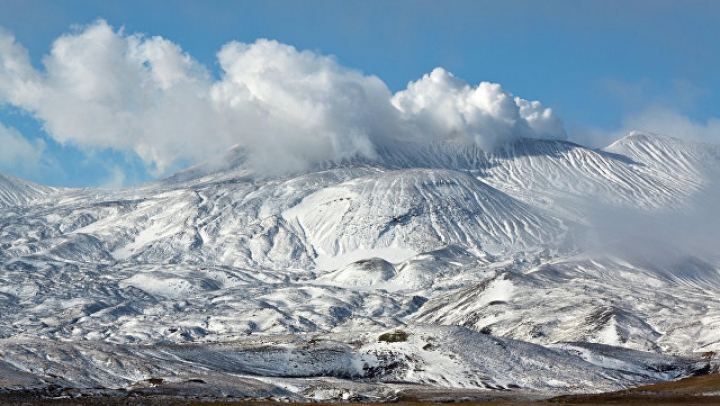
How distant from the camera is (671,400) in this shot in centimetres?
10931

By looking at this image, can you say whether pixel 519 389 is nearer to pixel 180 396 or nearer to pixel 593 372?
pixel 593 372

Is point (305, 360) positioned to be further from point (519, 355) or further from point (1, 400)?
point (1, 400)

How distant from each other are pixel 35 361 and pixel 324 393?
52.4m

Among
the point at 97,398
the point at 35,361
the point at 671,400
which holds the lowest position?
the point at 671,400

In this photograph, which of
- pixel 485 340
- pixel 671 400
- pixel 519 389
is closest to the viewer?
pixel 671 400

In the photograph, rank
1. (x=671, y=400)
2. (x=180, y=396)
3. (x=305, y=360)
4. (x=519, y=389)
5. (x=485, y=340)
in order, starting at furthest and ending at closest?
(x=485, y=340)
(x=305, y=360)
(x=519, y=389)
(x=180, y=396)
(x=671, y=400)

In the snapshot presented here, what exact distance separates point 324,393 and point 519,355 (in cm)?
6143

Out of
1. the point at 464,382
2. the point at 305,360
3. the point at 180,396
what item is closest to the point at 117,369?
the point at 180,396

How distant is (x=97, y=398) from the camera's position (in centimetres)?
11581

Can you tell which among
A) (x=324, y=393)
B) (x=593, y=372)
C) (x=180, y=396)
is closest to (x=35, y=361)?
(x=180, y=396)

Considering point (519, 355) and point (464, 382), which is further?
point (519, 355)

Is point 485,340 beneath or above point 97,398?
above

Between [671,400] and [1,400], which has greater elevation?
[1,400]

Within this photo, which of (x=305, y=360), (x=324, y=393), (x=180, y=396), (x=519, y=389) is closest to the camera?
(x=180, y=396)
